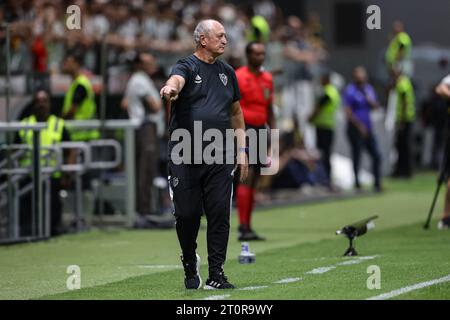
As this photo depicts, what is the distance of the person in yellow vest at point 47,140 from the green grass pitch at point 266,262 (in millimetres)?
405

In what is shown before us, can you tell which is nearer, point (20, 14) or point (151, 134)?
point (151, 134)

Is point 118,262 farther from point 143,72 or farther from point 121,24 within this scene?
point 121,24

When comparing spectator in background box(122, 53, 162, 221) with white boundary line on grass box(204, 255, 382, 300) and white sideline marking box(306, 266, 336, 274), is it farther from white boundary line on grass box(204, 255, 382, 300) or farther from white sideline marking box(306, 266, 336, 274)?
white sideline marking box(306, 266, 336, 274)

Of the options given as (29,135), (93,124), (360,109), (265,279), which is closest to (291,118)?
(360,109)

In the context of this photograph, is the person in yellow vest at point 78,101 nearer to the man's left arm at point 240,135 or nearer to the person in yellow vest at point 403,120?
the man's left arm at point 240,135

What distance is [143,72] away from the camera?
1934 cm

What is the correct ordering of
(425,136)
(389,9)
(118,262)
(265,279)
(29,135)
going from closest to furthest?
(265,279)
(118,262)
(29,135)
(425,136)
(389,9)

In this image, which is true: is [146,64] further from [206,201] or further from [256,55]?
[206,201]

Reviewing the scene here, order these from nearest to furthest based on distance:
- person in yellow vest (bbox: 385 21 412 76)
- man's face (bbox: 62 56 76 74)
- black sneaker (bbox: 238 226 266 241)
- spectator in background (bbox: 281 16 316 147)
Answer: black sneaker (bbox: 238 226 266 241) < man's face (bbox: 62 56 76 74) < spectator in background (bbox: 281 16 316 147) < person in yellow vest (bbox: 385 21 412 76)

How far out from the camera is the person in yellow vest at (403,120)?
2883cm

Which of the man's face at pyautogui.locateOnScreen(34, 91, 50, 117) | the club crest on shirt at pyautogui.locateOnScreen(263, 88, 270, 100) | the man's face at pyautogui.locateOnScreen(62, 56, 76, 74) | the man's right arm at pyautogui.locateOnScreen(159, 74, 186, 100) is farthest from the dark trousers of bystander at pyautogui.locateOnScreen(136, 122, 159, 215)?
the man's right arm at pyautogui.locateOnScreen(159, 74, 186, 100)

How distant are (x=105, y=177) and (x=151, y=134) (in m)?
0.96

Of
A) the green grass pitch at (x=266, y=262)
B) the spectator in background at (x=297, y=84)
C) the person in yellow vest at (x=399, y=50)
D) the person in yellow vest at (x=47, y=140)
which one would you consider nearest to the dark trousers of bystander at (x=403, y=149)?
the person in yellow vest at (x=399, y=50)

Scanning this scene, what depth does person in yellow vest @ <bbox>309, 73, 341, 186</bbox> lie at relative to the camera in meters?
26.1
